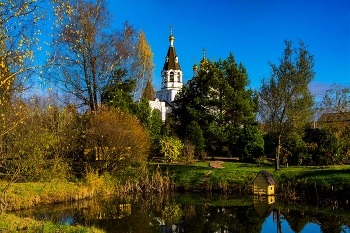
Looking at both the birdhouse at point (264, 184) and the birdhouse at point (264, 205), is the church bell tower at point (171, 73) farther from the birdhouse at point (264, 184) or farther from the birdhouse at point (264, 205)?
the birdhouse at point (264, 205)

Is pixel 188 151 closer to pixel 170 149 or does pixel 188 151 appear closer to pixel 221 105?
pixel 170 149

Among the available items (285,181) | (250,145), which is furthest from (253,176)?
(250,145)

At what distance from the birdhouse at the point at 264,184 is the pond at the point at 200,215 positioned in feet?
1.26

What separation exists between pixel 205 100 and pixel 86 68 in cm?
1096

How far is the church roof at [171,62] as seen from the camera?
48750 mm

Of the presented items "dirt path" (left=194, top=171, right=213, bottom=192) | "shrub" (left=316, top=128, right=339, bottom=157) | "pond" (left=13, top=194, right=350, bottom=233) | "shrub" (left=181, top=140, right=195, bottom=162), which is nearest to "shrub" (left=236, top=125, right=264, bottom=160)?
"shrub" (left=181, top=140, right=195, bottom=162)

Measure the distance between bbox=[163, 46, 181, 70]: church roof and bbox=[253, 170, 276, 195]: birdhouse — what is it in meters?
37.4

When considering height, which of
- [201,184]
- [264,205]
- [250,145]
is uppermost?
[250,145]

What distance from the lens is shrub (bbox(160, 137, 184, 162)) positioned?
18.9 metres

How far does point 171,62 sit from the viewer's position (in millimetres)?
48844

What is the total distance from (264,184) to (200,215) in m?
4.00

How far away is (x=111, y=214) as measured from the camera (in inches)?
421

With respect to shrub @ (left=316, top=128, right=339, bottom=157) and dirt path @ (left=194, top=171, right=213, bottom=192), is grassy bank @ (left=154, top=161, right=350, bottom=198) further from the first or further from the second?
shrub @ (left=316, top=128, right=339, bottom=157)

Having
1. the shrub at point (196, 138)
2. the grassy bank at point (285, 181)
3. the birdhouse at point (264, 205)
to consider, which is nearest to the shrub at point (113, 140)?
the grassy bank at point (285, 181)
